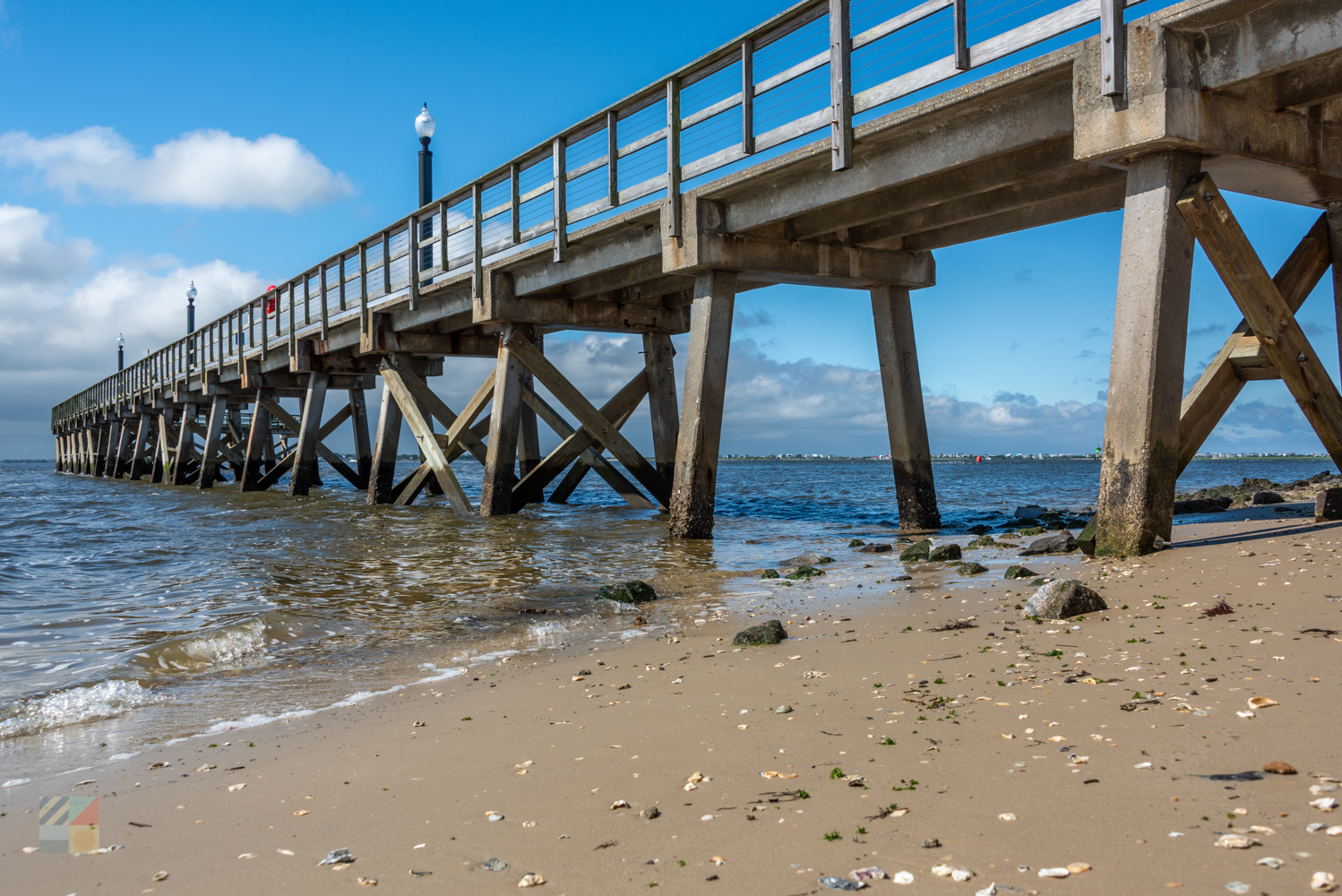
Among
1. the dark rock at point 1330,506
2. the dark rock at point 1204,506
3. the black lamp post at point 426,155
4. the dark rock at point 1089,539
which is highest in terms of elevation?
the black lamp post at point 426,155

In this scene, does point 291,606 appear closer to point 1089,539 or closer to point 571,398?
point 1089,539

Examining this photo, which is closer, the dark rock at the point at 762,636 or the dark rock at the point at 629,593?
the dark rock at the point at 762,636

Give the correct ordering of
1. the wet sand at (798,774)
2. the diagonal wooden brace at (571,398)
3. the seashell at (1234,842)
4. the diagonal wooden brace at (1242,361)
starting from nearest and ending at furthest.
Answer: the seashell at (1234,842)
the wet sand at (798,774)
the diagonal wooden brace at (1242,361)
the diagonal wooden brace at (571,398)

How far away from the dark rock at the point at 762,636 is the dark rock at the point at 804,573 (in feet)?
9.47

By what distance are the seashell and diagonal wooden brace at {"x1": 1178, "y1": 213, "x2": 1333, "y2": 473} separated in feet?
23.0

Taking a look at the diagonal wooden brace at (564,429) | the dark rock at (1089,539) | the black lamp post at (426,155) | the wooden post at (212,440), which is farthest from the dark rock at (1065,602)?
the wooden post at (212,440)

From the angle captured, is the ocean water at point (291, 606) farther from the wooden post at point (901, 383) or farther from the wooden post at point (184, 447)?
the wooden post at point (184, 447)

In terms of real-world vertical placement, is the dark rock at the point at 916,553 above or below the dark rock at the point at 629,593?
above

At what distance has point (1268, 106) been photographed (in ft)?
24.0

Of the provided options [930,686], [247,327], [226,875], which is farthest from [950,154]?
[247,327]

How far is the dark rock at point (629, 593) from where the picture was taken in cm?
739

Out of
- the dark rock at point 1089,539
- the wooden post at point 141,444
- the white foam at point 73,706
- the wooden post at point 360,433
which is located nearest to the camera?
the white foam at point 73,706

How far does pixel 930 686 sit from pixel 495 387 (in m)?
13.0

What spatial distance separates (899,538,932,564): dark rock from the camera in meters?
9.07
